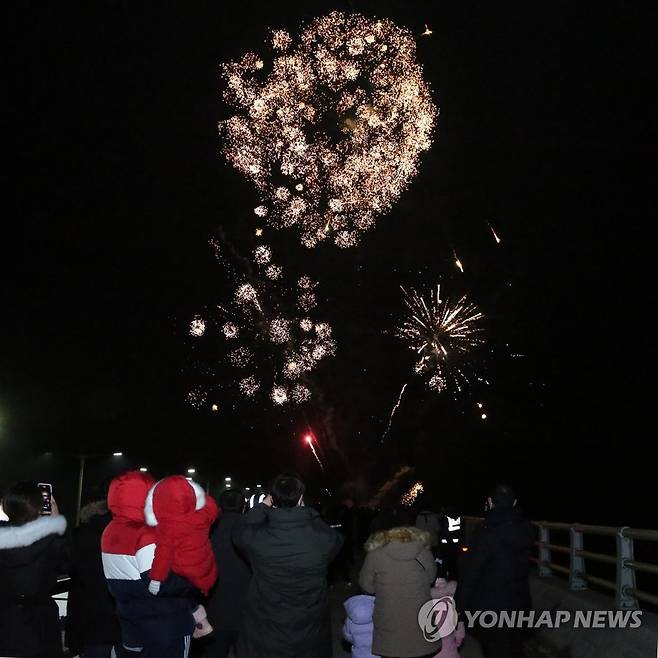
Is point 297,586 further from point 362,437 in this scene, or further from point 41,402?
point 362,437


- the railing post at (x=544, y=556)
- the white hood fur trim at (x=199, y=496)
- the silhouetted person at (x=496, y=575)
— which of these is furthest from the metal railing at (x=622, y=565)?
the white hood fur trim at (x=199, y=496)

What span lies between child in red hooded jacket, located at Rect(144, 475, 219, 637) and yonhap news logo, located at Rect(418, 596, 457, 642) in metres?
1.59

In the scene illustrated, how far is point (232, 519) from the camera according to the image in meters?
7.20

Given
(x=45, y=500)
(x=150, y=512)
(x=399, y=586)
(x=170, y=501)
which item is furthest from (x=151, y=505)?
(x=399, y=586)

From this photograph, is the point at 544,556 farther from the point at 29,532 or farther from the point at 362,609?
the point at 29,532

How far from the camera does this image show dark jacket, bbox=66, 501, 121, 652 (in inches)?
248

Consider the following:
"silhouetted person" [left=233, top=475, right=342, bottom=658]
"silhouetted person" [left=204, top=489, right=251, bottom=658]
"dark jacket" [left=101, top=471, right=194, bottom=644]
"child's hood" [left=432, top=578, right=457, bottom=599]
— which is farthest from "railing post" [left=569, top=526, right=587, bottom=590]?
"dark jacket" [left=101, top=471, right=194, bottom=644]

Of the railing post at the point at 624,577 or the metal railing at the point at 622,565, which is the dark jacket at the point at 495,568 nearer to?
the metal railing at the point at 622,565

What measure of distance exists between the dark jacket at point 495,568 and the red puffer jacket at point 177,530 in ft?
7.82

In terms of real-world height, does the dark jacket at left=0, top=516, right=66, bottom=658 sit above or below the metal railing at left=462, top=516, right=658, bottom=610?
below

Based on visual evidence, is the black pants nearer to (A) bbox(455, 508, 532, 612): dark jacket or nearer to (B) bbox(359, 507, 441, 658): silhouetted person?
(B) bbox(359, 507, 441, 658): silhouetted person

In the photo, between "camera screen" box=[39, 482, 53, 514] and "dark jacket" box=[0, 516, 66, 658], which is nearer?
"dark jacket" box=[0, 516, 66, 658]

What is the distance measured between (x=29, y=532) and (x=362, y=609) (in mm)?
2251

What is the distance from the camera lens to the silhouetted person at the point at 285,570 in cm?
542
